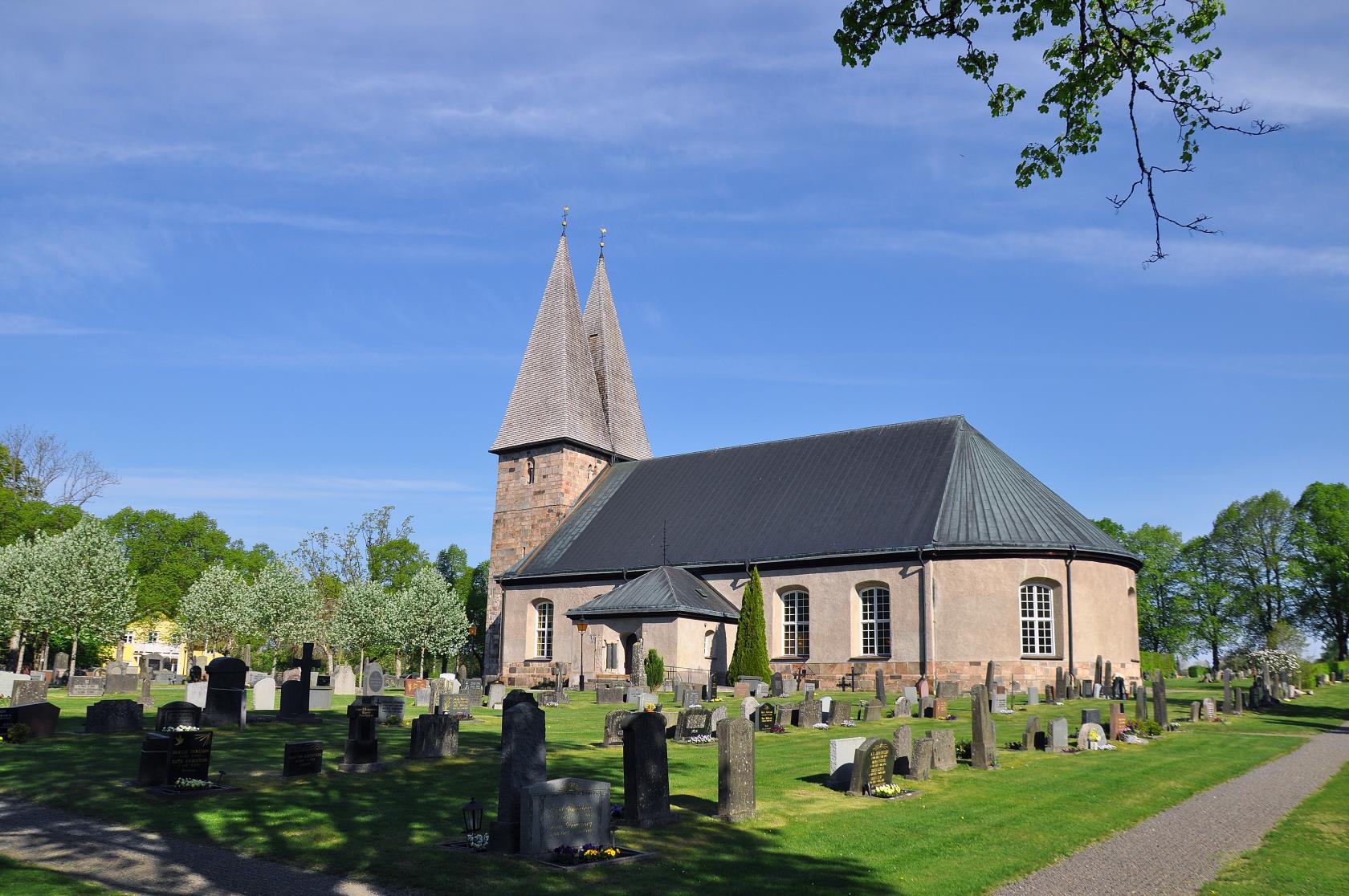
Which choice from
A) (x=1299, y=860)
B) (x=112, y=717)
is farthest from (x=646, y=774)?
(x=112, y=717)

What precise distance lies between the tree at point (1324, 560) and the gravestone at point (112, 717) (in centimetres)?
6368

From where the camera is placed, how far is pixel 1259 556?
216ft

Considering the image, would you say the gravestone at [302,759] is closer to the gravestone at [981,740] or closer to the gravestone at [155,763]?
the gravestone at [155,763]

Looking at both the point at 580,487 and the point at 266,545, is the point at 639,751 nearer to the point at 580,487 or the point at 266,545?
the point at 580,487

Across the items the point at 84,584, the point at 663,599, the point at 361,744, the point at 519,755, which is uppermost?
the point at 84,584

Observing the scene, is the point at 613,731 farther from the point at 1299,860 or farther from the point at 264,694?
the point at 1299,860

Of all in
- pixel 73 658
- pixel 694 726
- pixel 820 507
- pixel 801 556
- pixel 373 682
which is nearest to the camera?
pixel 694 726

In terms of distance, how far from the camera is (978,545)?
33.1 meters

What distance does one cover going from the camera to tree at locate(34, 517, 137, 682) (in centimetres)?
4347

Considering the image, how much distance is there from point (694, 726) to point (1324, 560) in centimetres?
5711

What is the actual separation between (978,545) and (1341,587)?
40381 millimetres

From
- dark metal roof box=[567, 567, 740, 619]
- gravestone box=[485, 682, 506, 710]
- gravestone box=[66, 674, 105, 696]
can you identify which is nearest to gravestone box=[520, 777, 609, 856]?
gravestone box=[485, 682, 506, 710]

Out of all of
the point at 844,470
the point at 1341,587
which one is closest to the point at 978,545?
the point at 844,470

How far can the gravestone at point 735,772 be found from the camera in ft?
38.3
